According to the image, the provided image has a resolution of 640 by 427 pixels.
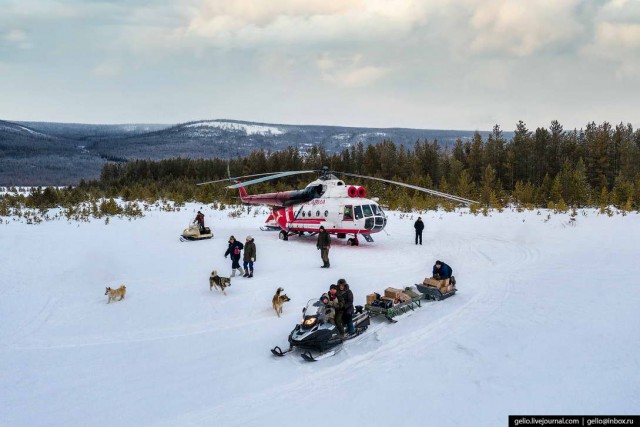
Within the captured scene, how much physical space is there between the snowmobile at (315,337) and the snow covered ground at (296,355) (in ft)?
0.67

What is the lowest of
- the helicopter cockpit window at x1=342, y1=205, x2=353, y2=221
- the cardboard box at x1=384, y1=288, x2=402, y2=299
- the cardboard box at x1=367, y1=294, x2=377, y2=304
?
the cardboard box at x1=367, y1=294, x2=377, y2=304

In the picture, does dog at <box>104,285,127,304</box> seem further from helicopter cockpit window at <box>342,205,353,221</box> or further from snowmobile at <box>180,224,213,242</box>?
helicopter cockpit window at <box>342,205,353,221</box>

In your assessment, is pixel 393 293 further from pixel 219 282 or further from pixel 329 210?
pixel 329 210

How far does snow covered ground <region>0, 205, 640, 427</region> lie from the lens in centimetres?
600

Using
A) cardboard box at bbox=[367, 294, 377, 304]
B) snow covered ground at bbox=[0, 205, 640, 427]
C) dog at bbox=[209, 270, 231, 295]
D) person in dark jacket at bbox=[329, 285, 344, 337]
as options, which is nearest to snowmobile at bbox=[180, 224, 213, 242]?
snow covered ground at bbox=[0, 205, 640, 427]

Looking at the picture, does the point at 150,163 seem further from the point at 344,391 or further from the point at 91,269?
the point at 344,391

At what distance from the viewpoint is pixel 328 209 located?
61.9 ft

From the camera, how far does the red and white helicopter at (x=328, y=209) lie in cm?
1794

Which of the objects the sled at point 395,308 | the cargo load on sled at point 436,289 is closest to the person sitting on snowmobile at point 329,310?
the sled at point 395,308

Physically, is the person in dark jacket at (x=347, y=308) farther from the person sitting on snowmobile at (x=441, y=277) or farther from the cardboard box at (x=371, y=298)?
the person sitting on snowmobile at (x=441, y=277)

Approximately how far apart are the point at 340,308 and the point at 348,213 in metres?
10.1

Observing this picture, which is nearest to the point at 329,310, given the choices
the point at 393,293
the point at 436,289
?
the point at 393,293

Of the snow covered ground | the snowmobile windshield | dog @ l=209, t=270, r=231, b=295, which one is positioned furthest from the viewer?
dog @ l=209, t=270, r=231, b=295

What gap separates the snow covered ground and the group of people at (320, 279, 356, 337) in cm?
35
